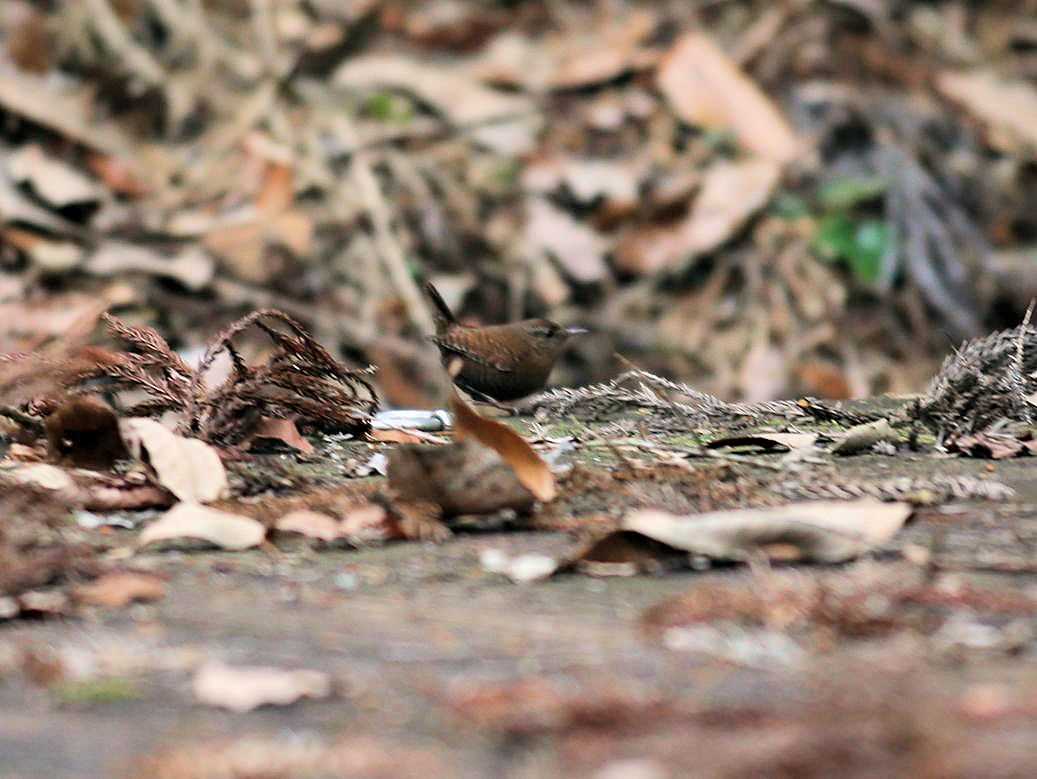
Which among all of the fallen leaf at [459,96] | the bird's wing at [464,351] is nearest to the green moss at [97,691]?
the bird's wing at [464,351]

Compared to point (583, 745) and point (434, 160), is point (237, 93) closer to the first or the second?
point (434, 160)

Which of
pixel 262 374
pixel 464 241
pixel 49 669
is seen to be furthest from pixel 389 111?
pixel 49 669

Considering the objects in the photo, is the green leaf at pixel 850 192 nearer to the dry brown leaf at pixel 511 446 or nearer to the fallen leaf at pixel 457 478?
the dry brown leaf at pixel 511 446

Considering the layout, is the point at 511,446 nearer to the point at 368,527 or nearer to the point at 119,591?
the point at 368,527

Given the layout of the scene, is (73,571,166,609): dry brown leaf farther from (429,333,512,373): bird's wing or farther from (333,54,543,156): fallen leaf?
(333,54,543,156): fallen leaf

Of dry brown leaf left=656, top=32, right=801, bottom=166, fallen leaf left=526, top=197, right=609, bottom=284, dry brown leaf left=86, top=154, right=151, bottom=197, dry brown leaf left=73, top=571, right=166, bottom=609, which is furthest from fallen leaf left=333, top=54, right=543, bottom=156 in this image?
dry brown leaf left=73, top=571, right=166, bottom=609
